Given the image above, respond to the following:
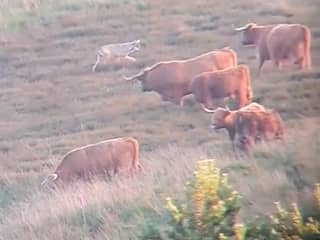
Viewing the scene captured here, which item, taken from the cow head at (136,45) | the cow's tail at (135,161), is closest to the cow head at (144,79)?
the cow head at (136,45)

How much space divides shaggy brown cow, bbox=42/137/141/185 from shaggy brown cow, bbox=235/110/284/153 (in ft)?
3.78

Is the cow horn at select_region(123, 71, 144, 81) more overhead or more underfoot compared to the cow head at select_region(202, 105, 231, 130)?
more underfoot

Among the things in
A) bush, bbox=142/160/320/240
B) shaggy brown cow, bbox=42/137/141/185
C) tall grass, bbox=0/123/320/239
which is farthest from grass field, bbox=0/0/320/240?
bush, bbox=142/160/320/240

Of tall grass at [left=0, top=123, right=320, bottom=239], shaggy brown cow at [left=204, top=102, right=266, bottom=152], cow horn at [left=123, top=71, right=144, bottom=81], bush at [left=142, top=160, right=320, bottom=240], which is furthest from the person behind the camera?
cow horn at [left=123, top=71, right=144, bottom=81]

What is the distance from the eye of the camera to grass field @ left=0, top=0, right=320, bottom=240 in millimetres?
8211

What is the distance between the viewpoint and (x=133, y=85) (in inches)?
632

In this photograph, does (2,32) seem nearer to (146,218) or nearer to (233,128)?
(233,128)

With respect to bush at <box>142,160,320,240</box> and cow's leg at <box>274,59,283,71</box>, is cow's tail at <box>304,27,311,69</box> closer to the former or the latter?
cow's leg at <box>274,59,283,71</box>

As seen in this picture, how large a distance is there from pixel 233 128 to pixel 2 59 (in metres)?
8.26

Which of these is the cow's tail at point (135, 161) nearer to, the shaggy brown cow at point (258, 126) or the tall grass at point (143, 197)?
the tall grass at point (143, 197)

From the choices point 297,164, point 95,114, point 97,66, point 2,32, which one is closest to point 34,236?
point 297,164

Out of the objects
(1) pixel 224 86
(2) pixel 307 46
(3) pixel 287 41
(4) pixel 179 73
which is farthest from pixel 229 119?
(3) pixel 287 41

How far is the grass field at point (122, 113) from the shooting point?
821 centimetres

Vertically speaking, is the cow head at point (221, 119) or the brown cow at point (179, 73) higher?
the cow head at point (221, 119)
